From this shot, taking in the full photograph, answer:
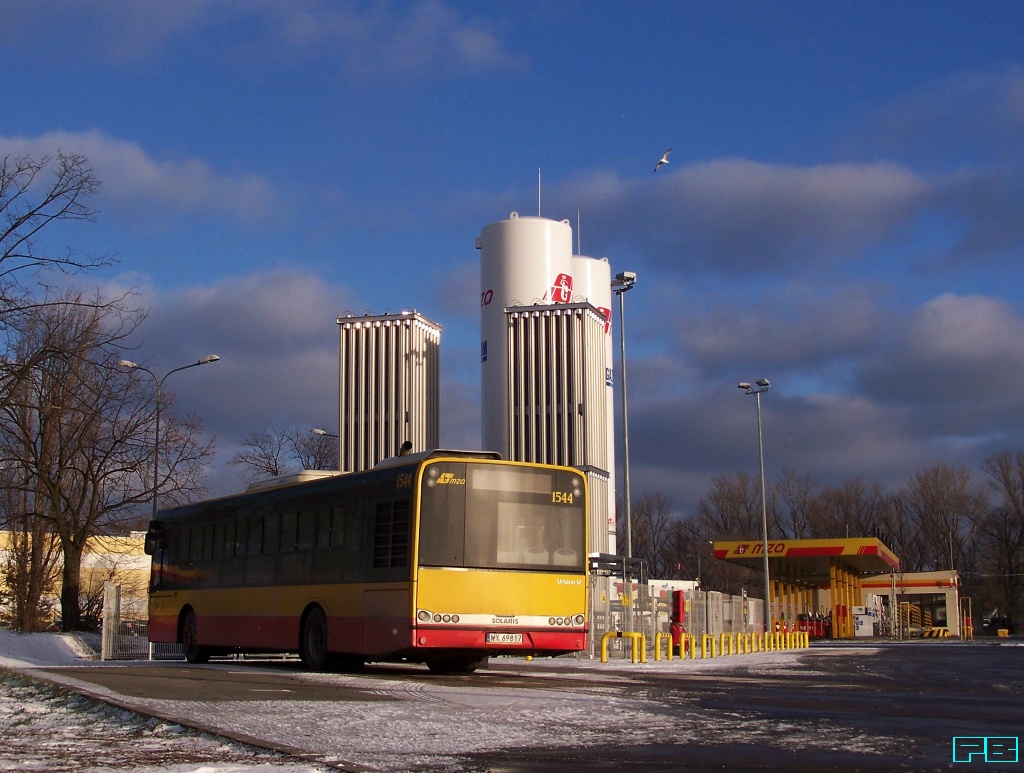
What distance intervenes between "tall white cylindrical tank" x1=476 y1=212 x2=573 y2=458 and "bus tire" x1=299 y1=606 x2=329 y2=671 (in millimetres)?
50302

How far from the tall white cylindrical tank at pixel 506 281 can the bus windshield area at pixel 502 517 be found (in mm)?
51565

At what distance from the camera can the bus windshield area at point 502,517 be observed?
16797mm

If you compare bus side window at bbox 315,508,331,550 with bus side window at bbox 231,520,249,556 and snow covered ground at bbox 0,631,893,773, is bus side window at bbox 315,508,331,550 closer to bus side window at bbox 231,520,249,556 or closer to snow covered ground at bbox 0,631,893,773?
bus side window at bbox 231,520,249,556

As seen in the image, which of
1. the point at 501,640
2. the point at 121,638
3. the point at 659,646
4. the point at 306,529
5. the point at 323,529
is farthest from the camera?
the point at 121,638

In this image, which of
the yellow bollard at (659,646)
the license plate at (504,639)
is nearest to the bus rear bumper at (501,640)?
the license plate at (504,639)

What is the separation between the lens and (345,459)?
71188 mm

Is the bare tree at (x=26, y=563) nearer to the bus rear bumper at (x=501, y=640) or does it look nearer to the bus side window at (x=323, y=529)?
the bus side window at (x=323, y=529)

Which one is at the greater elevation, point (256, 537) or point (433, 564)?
point (256, 537)

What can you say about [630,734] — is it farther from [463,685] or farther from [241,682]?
[241,682]

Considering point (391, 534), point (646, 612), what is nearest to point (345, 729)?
point (391, 534)

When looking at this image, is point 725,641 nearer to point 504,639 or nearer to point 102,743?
point 504,639

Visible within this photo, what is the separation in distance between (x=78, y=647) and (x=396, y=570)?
65.7ft

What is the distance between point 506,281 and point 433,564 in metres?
54.6

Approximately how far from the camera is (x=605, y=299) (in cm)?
7831
